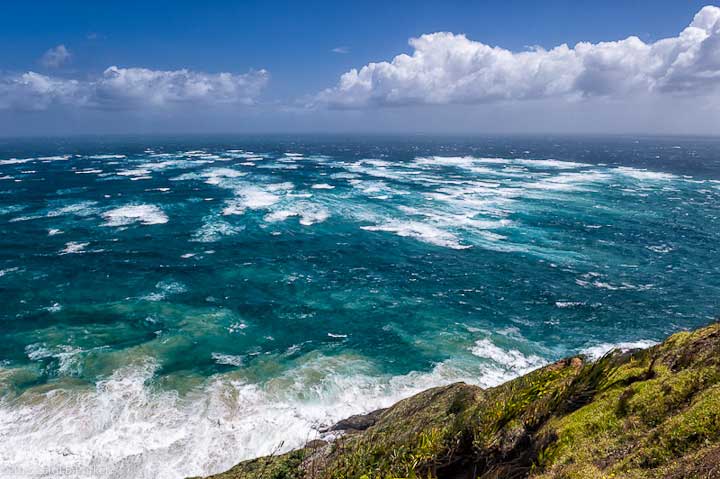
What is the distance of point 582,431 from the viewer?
10.3m

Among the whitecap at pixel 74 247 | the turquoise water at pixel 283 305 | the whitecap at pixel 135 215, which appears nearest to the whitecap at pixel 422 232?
the turquoise water at pixel 283 305

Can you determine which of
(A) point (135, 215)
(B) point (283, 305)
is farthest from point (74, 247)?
(B) point (283, 305)

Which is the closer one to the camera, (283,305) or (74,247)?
(283,305)

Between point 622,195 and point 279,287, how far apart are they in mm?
86076

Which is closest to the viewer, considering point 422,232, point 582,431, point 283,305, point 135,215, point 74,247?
point 582,431

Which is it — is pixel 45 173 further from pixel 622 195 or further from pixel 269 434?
pixel 622 195

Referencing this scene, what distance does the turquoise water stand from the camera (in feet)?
84.4

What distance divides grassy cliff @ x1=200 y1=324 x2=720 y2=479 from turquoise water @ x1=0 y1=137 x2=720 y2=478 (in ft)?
15.3

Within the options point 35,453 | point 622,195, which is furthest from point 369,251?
point 622,195

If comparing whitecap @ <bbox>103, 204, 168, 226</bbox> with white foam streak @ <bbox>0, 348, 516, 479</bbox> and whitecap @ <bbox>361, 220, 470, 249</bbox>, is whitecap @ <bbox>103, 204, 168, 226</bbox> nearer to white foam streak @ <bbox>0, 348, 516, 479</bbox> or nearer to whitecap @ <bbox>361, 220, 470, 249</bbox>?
whitecap @ <bbox>361, 220, 470, 249</bbox>

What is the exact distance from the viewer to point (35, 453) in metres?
22.8

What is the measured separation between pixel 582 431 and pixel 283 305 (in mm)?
34111

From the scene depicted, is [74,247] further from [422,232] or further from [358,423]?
[358,423]

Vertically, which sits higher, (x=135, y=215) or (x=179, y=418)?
(x=135, y=215)
